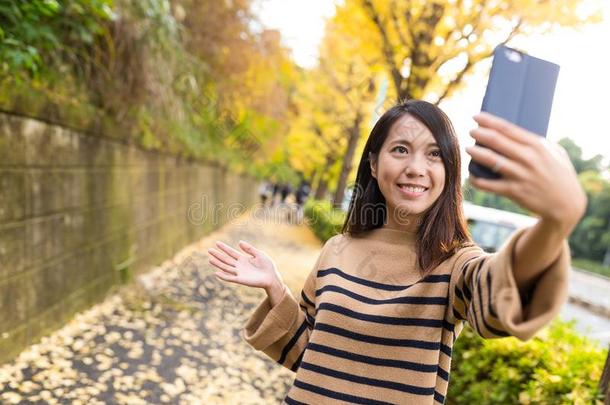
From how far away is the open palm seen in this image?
151 cm

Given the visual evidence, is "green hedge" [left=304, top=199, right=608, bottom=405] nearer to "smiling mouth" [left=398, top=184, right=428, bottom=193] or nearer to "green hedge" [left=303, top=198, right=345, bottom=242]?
"smiling mouth" [left=398, top=184, right=428, bottom=193]

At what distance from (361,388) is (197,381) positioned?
2.80 m

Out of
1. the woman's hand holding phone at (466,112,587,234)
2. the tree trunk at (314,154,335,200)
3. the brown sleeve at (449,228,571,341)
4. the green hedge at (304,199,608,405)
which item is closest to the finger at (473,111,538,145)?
the woman's hand holding phone at (466,112,587,234)

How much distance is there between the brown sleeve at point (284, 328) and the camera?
152 centimetres

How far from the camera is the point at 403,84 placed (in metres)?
6.33

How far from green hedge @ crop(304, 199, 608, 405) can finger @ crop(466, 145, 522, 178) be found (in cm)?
136

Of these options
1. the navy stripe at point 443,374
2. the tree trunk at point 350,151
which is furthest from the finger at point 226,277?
the tree trunk at point 350,151

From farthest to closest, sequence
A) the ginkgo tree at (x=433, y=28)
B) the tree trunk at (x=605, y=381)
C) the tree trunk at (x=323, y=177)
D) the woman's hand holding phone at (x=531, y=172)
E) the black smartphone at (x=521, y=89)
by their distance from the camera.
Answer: the tree trunk at (x=323, y=177) → the ginkgo tree at (x=433, y=28) → the tree trunk at (x=605, y=381) → the black smartphone at (x=521, y=89) → the woman's hand holding phone at (x=531, y=172)

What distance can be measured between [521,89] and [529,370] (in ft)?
7.97

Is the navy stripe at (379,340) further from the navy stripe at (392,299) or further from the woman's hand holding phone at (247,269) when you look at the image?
the woman's hand holding phone at (247,269)

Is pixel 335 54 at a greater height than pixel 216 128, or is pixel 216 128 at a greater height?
pixel 335 54

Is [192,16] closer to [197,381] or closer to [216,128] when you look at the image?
[216,128]

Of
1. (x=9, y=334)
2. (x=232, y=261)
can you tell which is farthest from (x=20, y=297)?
(x=232, y=261)

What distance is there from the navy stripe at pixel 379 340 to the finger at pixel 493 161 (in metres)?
0.63
